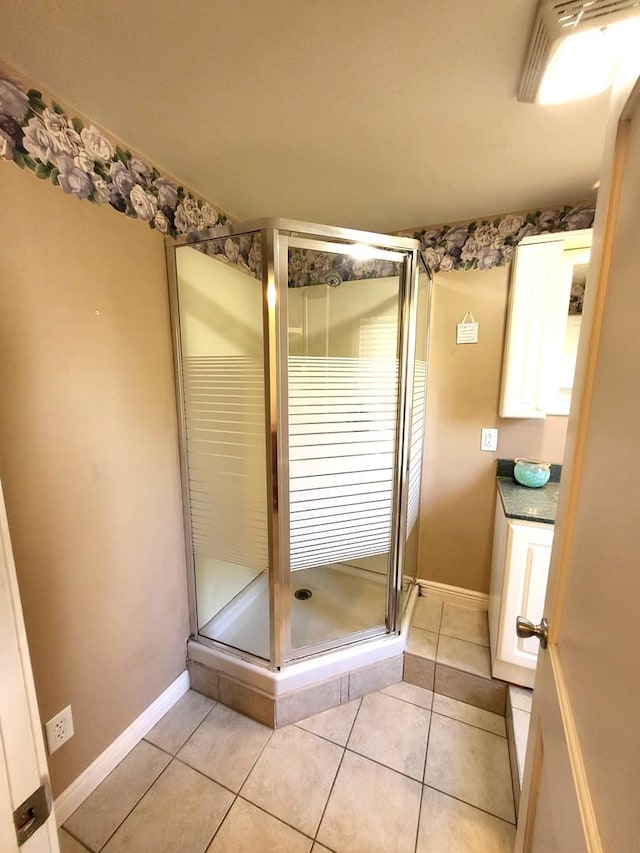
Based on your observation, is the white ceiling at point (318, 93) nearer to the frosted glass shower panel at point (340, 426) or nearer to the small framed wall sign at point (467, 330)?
the frosted glass shower panel at point (340, 426)

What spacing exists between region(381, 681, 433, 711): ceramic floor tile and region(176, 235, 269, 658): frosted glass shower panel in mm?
657

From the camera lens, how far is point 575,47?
2.98 feet

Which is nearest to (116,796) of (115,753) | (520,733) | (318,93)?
(115,753)

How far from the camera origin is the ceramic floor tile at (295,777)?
121 centimetres

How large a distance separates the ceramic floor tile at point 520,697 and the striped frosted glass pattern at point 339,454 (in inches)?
33.4

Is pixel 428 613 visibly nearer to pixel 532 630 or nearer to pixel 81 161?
pixel 532 630

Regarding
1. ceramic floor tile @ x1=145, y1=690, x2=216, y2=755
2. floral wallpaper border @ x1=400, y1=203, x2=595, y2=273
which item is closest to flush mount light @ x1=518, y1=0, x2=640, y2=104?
floral wallpaper border @ x1=400, y1=203, x2=595, y2=273

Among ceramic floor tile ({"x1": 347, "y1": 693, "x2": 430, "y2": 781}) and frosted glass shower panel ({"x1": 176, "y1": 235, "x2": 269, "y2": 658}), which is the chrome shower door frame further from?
ceramic floor tile ({"x1": 347, "y1": 693, "x2": 430, "y2": 781})

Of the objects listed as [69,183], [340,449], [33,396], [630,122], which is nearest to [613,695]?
[630,122]

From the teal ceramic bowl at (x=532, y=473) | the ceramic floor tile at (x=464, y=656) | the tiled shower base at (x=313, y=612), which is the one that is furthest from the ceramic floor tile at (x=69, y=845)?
the teal ceramic bowl at (x=532, y=473)

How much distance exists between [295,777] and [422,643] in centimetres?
81

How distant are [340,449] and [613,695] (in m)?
1.17

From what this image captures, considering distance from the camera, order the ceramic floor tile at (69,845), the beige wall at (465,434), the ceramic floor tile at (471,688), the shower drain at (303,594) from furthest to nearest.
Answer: the shower drain at (303,594)
the beige wall at (465,434)
the ceramic floor tile at (471,688)
the ceramic floor tile at (69,845)

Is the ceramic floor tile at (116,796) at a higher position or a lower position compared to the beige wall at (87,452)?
lower
